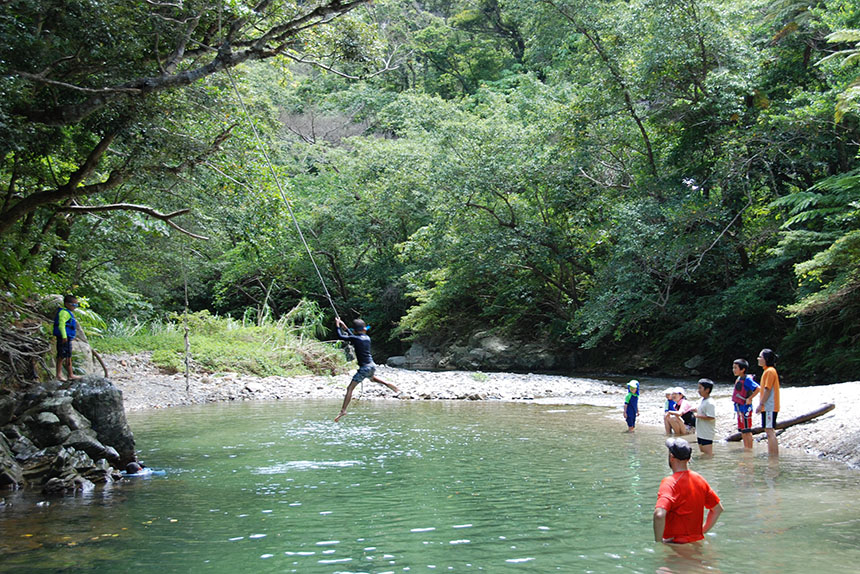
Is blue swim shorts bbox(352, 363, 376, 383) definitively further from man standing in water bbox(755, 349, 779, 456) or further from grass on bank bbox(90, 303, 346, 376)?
grass on bank bbox(90, 303, 346, 376)

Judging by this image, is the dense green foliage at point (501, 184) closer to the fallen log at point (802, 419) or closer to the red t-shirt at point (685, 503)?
the fallen log at point (802, 419)

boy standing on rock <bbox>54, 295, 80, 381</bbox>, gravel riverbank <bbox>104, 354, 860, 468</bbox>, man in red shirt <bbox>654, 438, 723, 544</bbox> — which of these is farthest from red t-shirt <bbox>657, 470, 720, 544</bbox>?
boy standing on rock <bbox>54, 295, 80, 381</bbox>

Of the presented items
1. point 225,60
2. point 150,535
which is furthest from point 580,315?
point 150,535

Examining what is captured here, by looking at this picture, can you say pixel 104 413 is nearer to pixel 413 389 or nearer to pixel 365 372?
pixel 365 372

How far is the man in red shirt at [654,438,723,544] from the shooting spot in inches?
213

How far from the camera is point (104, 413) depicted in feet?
32.7

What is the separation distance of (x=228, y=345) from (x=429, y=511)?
18327 millimetres

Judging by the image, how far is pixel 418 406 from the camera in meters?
17.8

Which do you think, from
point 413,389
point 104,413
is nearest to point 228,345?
point 413,389

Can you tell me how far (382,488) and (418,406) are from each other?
940 centimetres

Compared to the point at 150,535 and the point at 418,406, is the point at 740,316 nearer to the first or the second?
the point at 418,406

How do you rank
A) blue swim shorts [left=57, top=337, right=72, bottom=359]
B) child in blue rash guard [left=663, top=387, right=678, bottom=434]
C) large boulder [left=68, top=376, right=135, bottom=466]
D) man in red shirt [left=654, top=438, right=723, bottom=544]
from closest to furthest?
man in red shirt [left=654, top=438, right=723, bottom=544], large boulder [left=68, top=376, right=135, bottom=466], blue swim shorts [left=57, top=337, right=72, bottom=359], child in blue rash guard [left=663, top=387, right=678, bottom=434]

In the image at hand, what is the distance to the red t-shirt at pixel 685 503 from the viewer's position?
18.0 ft

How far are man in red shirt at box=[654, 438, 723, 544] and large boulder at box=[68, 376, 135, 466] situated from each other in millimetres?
7582
